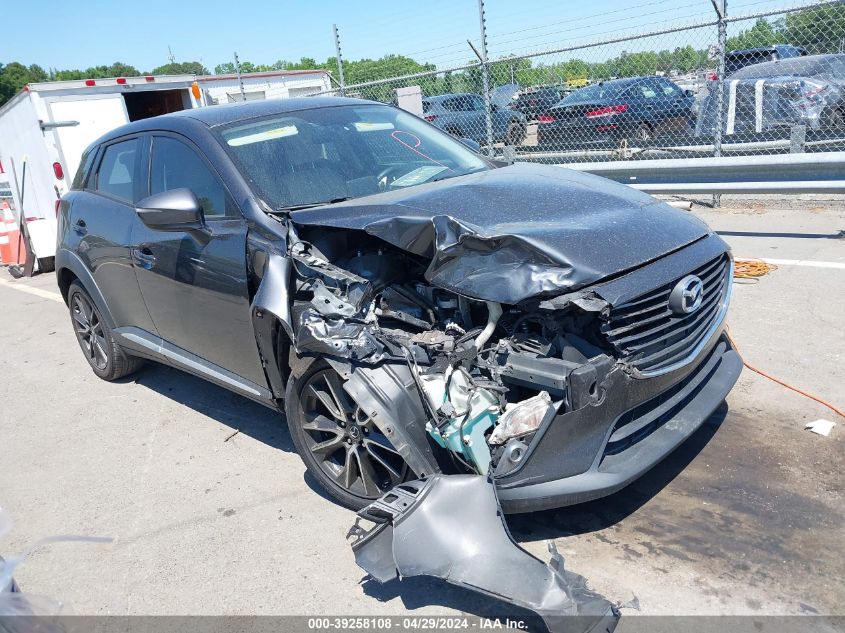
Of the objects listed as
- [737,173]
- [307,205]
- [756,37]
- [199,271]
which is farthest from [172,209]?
[756,37]

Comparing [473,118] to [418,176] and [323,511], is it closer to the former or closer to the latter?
[418,176]

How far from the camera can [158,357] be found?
15.4ft

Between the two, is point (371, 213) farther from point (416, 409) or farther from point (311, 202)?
point (416, 409)

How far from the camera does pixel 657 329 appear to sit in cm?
291

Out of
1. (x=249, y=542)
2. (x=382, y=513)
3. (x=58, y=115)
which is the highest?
(x=58, y=115)

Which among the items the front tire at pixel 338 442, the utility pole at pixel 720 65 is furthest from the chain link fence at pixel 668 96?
the front tire at pixel 338 442

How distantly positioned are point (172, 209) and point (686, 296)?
2.51 m

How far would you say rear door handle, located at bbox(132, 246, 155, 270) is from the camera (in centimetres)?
437

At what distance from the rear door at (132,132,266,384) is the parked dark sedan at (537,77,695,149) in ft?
25.0

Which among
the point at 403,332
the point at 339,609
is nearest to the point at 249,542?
the point at 339,609

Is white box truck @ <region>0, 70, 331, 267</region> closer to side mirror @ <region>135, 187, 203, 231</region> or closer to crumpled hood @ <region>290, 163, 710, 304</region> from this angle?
side mirror @ <region>135, 187, 203, 231</region>

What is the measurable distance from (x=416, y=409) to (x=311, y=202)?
4.47 feet

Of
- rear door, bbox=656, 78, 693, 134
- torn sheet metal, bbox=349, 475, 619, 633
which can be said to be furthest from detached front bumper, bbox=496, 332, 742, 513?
rear door, bbox=656, 78, 693, 134

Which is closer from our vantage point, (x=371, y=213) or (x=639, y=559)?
(x=639, y=559)
